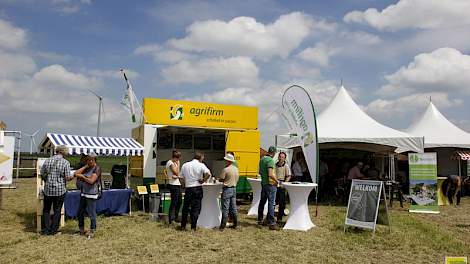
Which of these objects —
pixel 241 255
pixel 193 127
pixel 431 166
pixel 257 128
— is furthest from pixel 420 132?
pixel 241 255

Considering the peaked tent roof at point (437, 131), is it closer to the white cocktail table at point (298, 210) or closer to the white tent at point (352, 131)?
the white tent at point (352, 131)

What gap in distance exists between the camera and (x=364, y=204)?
22.2 feet

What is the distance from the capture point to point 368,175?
10188 millimetres

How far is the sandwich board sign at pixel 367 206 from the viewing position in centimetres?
658

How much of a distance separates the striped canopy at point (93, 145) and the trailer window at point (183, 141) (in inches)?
77.1

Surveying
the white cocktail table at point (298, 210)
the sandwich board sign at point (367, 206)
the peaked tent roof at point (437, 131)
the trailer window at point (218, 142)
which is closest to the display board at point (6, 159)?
the trailer window at point (218, 142)

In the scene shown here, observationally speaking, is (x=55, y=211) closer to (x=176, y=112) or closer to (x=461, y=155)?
(x=176, y=112)

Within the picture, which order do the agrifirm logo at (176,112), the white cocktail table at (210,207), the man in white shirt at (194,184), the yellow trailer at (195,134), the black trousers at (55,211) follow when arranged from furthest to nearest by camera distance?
the agrifirm logo at (176,112) → the yellow trailer at (195,134) → the white cocktail table at (210,207) → the man in white shirt at (194,184) → the black trousers at (55,211)

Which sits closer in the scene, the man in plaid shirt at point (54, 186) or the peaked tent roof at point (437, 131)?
the man in plaid shirt at point (54, 186)

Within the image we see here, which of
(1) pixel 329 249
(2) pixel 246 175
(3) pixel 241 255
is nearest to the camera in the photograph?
(3) pixel 241 255

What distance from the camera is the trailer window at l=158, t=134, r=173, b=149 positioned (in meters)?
10.5

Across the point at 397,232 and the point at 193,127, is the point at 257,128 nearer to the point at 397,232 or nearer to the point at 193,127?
the point at 193,127

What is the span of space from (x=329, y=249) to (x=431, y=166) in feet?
17.5

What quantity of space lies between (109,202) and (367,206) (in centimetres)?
463
